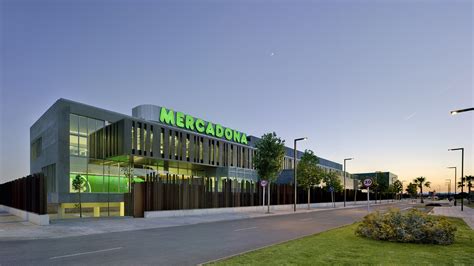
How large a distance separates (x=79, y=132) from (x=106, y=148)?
3.52 metres

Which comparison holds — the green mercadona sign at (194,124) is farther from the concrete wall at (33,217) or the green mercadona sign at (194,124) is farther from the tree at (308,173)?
the concrete wall at (33,217)

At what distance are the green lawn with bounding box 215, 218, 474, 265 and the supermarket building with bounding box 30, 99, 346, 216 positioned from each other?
23332 millimetres

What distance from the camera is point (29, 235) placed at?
49.8 ft

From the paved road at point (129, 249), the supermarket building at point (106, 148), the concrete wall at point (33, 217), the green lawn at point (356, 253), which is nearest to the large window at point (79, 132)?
the supermarket building at point (106, 148)

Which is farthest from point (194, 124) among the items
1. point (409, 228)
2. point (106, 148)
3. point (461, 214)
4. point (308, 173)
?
point (409, 228)

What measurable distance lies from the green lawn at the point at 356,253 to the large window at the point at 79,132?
99.0ft

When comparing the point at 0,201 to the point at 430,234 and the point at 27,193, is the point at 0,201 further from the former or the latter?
the point at 430,234

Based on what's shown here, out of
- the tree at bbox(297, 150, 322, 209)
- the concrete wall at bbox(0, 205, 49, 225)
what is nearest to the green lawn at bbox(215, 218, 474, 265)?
the concrete wall at bbox(0, 205, 49, 225)

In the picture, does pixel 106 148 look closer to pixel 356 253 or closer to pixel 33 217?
pixel 33 217

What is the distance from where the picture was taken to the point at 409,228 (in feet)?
43.7

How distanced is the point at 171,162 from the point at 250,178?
64.4 feet

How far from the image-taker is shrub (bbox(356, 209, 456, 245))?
1260 centimetres

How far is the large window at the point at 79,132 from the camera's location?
3534 cm

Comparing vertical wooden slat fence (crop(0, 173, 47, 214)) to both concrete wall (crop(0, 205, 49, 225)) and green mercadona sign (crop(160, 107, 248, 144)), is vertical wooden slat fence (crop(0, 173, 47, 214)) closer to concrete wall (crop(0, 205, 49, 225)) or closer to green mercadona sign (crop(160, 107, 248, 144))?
concrete wall (crop(0, 205, 49, 225))
